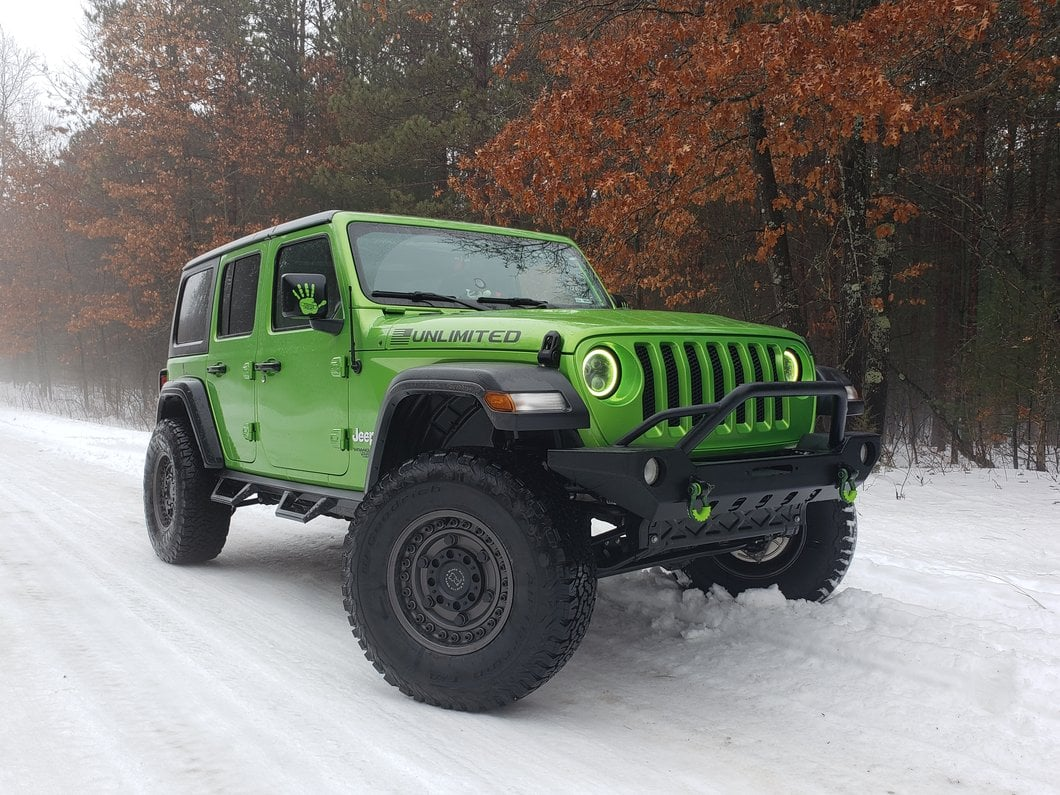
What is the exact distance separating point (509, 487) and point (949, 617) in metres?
2.38

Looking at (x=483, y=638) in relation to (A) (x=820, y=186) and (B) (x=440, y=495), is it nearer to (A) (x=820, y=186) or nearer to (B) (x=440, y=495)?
(B) (x=440, y=495)

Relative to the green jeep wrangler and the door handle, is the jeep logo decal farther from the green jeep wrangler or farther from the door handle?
the door handle

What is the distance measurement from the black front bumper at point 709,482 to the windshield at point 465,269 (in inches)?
58.7

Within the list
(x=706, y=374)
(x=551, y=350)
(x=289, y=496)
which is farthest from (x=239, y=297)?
(x=706, y=374)

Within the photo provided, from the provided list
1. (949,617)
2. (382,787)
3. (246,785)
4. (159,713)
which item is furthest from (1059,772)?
(159,713)

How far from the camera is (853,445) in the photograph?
11.9 ft

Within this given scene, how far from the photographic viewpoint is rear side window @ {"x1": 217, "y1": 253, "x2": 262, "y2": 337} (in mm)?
5125

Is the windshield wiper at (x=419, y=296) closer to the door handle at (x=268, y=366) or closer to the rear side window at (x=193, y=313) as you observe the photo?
the door handle at (x=268, y=366)

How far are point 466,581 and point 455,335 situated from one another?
40.3 inches

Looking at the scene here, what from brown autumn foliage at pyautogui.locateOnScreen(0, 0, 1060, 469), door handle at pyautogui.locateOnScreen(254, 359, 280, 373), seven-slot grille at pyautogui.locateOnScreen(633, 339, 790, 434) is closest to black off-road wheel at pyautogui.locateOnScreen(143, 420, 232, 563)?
door handle at pyautogui.locateOnScreen(254, 359, 280, 373)

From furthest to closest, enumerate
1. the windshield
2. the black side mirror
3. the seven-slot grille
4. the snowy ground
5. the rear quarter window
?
the rear quarter window
the windshield
the black side mirror
the seven-slot grille
the snowy ground

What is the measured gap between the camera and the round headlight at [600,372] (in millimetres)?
3199

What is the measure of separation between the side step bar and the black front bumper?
1.45 m

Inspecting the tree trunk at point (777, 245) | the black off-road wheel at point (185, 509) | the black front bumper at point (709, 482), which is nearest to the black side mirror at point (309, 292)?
the black front bumper at point (709, 482)
